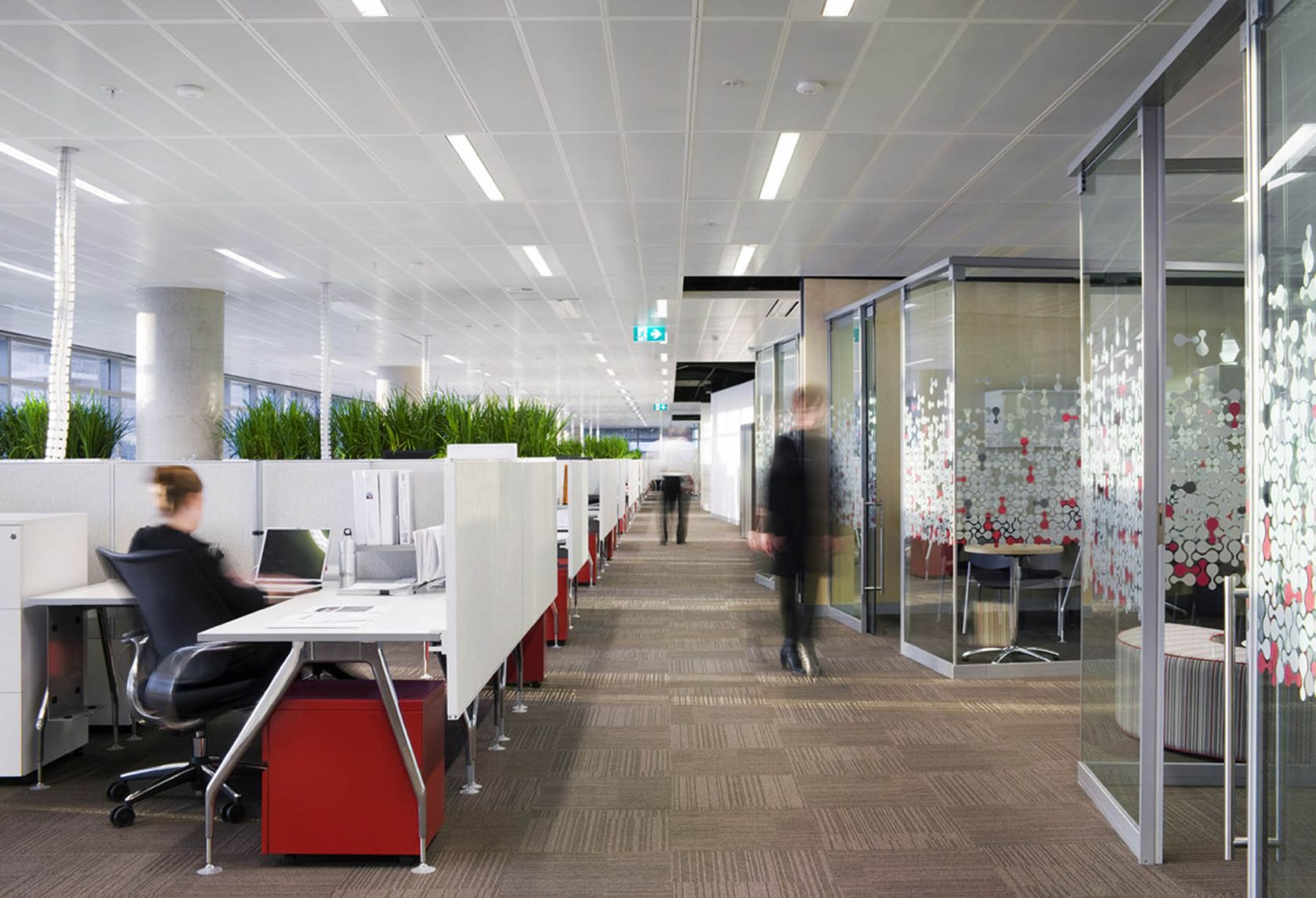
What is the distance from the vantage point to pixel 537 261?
825 centimetres

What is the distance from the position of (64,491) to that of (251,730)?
2.06 m

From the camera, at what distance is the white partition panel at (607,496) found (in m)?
10.3

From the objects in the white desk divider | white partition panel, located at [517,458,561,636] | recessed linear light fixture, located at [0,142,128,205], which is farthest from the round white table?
recessed linear light fixture, located at [0,142,128,205]

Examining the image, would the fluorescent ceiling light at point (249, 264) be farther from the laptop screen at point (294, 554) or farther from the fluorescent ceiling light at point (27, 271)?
the laptop screen at point (294, 554)

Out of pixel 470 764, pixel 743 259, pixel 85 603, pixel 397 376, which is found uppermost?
pixel 743 259

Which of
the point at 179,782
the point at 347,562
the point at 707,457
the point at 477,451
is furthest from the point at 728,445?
the point at 179,782

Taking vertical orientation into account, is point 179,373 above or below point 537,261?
below

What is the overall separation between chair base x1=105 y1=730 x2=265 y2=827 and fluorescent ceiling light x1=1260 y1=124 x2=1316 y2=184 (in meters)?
3.37

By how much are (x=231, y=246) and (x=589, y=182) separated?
366 centimetres

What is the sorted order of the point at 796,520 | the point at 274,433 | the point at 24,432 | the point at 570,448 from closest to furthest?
1. the point at 274,433
2. the point at 796,520
3. the point at 24,432
4. the point at 570,448

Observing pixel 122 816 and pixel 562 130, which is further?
pixel 562 130

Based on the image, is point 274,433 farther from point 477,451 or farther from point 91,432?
point 91,432

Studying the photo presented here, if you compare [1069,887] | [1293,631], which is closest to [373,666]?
[1069,887]

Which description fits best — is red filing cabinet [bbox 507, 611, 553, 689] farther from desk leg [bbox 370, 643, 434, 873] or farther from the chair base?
desk leg [bbox 370, 643, 434, 873]
